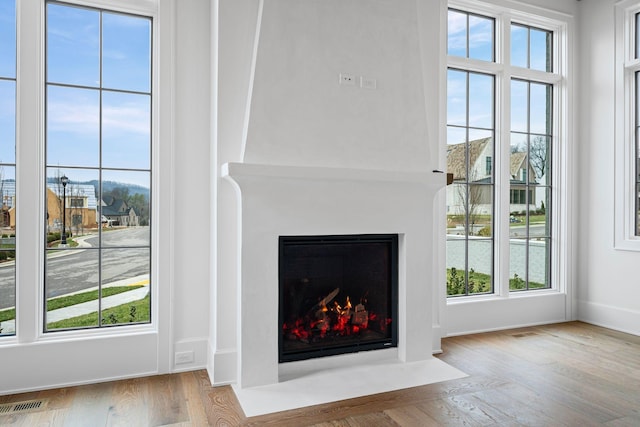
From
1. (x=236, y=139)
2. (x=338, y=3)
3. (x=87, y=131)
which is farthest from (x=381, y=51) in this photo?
(x=87, y=131)

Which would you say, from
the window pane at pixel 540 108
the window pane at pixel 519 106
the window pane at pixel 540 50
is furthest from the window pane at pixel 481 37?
the window pane at pixel 540 108

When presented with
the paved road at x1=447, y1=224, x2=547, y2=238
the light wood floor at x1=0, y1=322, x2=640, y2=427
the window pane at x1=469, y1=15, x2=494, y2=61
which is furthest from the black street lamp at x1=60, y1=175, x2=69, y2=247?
the window pane at x1=469, y1=15, x2=494, y2=61

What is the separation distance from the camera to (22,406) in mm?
2535

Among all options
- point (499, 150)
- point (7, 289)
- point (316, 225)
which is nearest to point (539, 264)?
point (499, 150)

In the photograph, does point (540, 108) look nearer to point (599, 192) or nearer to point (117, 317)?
point (599, 192)

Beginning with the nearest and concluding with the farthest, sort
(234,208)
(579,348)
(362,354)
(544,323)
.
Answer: (234,208)
(362,354)
(579,348)
(544,323)

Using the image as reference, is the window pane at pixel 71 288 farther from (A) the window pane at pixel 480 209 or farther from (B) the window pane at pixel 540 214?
(B) the window pane at pixel 540 214

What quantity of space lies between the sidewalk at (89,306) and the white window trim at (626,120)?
172 inches

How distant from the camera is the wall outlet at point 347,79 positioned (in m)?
3.00

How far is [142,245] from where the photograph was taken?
315cm

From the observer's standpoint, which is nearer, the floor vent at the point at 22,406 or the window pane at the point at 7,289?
the floor vent at the point at 22,406

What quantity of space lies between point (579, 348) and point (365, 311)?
1896 mm

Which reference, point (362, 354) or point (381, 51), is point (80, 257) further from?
point (381, 51)

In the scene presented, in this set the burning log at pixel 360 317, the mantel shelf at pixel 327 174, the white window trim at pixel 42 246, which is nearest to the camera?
the mantel shelf at pixel 327 174
